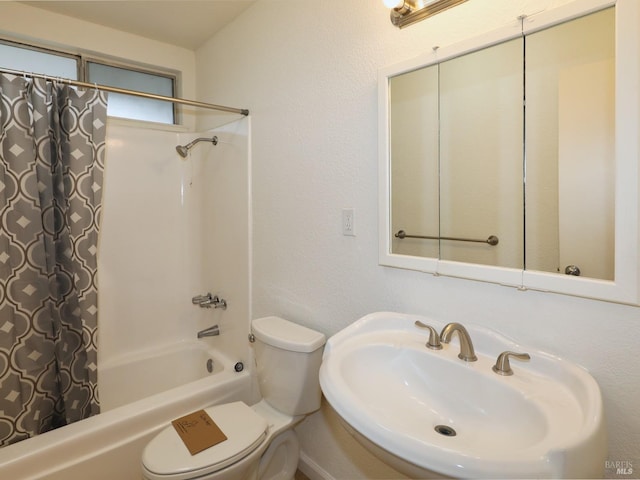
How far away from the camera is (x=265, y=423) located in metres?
1.41

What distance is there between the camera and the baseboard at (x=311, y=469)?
1680mm

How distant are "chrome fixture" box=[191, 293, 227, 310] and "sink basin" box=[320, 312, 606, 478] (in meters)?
1.37

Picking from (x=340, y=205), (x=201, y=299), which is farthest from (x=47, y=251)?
(x=340, y=205)

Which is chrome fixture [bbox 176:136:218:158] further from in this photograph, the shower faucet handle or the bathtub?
the bathtub

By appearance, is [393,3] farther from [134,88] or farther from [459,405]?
[134,88]

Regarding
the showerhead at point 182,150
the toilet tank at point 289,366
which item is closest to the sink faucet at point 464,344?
the toilet tank at point 289,366

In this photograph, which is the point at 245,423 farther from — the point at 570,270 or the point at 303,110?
the point at 303,110

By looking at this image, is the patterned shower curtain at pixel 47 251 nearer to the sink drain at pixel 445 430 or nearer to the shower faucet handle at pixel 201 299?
the shower faucet handle at pixel 201 299

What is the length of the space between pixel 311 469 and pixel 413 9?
6.72 feet

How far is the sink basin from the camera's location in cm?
64

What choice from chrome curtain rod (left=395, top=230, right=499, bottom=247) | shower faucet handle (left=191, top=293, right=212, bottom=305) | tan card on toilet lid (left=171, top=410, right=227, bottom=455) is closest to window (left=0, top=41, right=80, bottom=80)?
shower faucet handle (left=191, top=293, right=212, bottom=305)

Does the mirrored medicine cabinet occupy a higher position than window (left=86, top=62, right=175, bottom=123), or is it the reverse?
window (left=86, top=62, right=175, bottom=123)

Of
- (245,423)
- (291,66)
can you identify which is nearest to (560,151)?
(291,66)

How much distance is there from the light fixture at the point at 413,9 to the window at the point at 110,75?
1921 millimetres
